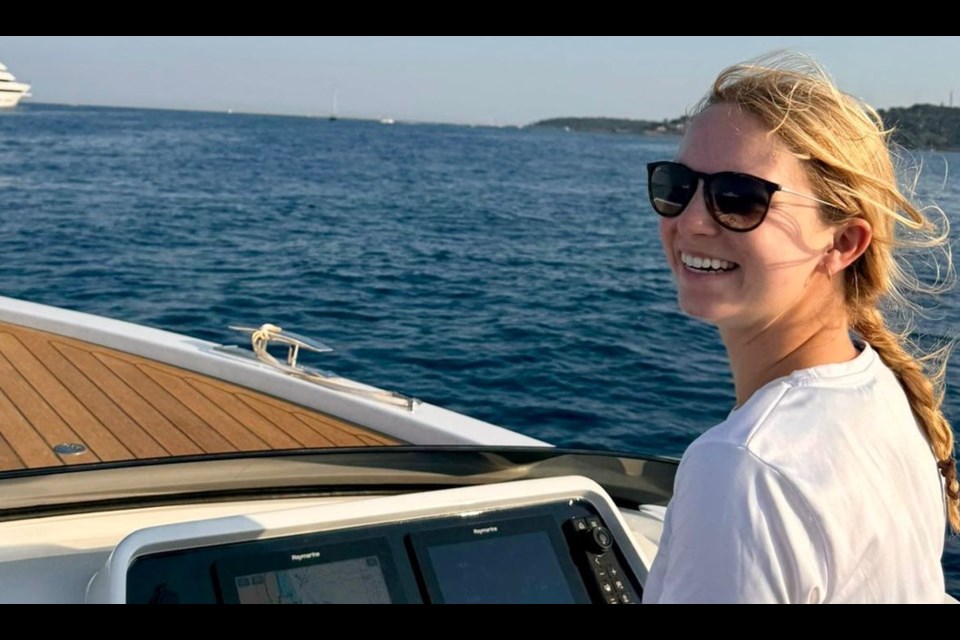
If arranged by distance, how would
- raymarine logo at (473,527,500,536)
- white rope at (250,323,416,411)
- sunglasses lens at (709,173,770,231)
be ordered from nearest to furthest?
sunglasses lens at (709,173,770,231) → raymarine logo at (473,527,500,536) → white rope at (250,323,416,411)

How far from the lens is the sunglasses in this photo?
1028 mm

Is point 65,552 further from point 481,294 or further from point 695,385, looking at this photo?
point 481,294

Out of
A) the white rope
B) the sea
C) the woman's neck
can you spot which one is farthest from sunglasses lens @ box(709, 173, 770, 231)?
the white rope

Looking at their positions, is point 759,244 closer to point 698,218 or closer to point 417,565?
point 698,218

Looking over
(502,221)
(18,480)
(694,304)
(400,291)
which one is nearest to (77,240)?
(400,291)

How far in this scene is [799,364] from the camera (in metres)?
1.03

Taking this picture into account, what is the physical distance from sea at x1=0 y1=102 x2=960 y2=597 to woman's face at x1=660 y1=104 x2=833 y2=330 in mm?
421

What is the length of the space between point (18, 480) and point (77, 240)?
679 inches

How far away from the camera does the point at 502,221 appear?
934 inches

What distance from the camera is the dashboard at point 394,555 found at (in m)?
1.62

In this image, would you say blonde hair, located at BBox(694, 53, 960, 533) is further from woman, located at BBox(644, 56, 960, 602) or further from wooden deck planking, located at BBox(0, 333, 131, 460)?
wooden deck planking, located at BBox(0, 333, 131, 460)

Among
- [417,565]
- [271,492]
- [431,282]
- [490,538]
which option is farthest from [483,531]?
[431,282]

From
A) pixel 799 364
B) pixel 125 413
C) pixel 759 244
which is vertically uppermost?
pixel 759 244

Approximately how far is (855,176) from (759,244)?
0.12 meters
